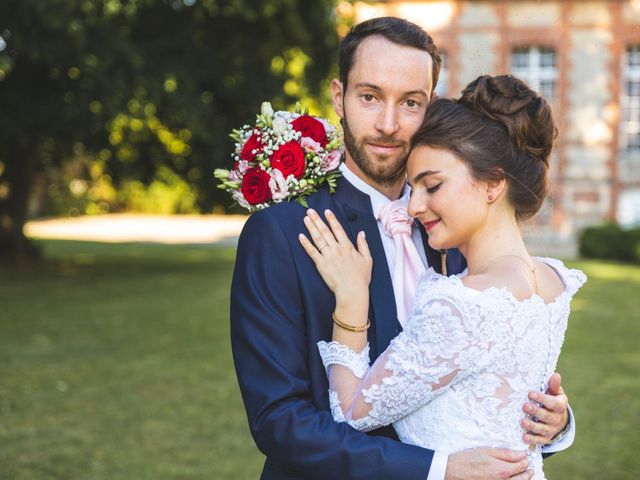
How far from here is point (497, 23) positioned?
2538cm

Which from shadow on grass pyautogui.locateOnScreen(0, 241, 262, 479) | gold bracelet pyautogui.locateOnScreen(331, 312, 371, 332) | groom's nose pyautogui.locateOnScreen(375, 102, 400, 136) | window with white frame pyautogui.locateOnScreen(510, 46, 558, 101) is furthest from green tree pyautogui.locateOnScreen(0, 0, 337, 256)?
window with white frame pyautogui.locateOnScreen(510, 46, 558, 101)

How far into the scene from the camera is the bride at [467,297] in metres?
2.12

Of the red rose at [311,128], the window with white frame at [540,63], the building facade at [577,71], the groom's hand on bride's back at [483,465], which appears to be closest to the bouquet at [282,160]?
the red rose at [311,128]

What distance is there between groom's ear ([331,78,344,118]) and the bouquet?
7 centimetres

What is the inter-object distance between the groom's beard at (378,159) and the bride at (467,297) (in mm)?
195

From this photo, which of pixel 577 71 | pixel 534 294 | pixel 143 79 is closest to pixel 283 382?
pixel 534 294

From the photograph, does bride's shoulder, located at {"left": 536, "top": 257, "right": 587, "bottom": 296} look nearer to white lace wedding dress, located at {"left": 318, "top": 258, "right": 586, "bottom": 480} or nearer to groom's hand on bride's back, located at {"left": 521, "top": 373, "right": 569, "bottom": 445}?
white lace wedding dress, located at {"left": 318, "top": 258, "right": 586, "bottom": 480}

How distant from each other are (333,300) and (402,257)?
0.28 meters

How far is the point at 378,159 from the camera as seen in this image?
257 centimetres

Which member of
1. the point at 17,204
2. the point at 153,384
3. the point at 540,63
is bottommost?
the point at 153,384

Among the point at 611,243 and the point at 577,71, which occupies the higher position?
the point at 577,71

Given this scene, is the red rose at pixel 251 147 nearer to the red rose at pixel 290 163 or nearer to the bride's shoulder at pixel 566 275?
the red rose at pixel 290 163

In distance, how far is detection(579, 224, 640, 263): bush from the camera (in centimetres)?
1986

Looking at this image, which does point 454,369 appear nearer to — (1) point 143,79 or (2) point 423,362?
(2) point 423,362
